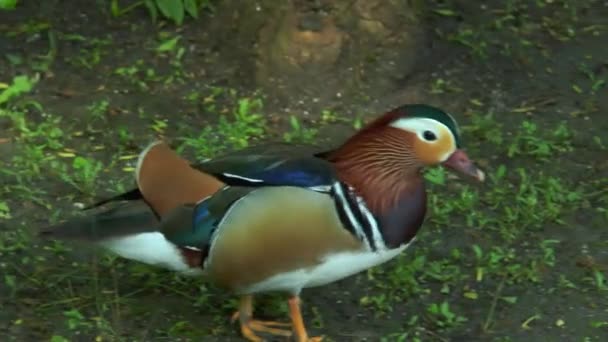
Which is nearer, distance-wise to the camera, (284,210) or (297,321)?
(284,210)

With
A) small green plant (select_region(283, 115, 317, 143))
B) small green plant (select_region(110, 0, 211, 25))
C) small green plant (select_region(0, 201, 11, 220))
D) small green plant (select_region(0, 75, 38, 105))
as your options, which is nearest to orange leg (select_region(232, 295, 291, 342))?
small green plant (select_region(0, 201, 11, 220))

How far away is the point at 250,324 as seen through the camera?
3.99 m

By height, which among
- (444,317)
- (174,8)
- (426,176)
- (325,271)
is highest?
(174,8)

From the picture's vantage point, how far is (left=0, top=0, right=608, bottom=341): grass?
4.11m

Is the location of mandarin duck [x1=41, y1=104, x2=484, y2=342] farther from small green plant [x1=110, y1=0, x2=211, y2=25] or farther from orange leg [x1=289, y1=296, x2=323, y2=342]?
small green plant [x1=110, y1=0, x2=211, y2=25]

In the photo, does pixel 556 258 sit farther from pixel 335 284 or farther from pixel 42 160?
pixel 42 160

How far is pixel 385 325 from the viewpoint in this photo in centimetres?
411

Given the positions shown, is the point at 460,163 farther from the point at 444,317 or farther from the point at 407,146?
the point at 444,317

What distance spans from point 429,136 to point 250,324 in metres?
0.82

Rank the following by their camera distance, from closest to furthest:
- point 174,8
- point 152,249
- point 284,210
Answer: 1. point 284,210
2. point 152,249
3. point 174,8

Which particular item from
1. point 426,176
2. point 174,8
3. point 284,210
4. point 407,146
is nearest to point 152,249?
point 284,210

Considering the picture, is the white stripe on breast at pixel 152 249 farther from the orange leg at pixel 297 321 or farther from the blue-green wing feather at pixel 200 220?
the orange leg at pixel 297 321

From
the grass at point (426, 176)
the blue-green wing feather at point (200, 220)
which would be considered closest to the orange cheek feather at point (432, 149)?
the blue-green wing feather at point (200, 220)

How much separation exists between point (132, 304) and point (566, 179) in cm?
181
